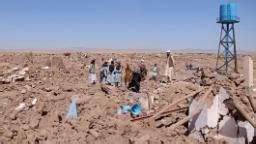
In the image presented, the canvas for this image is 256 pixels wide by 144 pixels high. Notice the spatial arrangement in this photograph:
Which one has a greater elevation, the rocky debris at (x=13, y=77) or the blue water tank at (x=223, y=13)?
the blue water tank at (x=223, y=13)

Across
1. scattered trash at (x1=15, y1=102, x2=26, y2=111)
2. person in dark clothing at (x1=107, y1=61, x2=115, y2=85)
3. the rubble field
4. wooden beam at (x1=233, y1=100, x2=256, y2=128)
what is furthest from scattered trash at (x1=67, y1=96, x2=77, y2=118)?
person in dark clothing at (x1=107, y1=61, x2=115, y2=85)

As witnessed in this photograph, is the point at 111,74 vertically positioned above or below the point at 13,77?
above

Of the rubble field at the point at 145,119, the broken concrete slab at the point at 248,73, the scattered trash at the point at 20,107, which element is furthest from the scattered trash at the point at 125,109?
the broken concrete slab at the point at 248,73

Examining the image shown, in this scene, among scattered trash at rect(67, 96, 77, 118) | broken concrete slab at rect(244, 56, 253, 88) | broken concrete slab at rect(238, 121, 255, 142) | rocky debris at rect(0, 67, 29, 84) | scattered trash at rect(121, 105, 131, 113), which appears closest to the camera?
broken concrete slab at rect(238, 121, 255, 142)

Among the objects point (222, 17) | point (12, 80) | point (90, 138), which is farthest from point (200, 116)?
point (222, 17)

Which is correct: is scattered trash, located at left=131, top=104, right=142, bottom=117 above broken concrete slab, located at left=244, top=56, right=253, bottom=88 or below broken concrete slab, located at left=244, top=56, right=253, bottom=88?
below

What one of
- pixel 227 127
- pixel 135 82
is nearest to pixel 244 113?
pixel 227 127

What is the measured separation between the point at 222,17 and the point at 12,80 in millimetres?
14229

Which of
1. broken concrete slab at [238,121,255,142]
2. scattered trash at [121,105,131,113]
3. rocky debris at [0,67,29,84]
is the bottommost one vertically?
broken concrete slab at [238,121,255,142]

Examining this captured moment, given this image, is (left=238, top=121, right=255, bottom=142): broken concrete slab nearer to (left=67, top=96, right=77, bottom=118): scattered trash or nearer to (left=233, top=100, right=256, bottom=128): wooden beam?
(left=233, top=100, right=256, bottom=128): wooden beam

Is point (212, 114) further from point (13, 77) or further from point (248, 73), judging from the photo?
point (13, 77)

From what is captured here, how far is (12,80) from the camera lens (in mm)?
18016

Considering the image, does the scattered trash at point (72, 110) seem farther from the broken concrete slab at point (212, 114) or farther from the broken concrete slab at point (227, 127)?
the broken concrete slab at point (227, 127)

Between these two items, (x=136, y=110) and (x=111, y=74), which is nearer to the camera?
(x=136, y=110)
